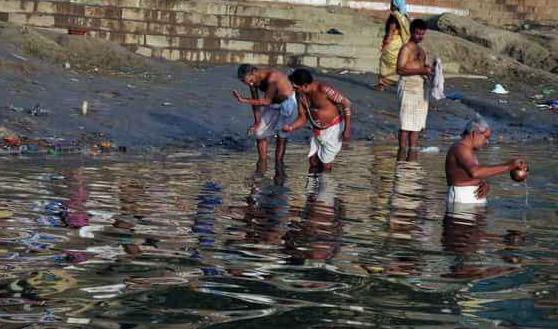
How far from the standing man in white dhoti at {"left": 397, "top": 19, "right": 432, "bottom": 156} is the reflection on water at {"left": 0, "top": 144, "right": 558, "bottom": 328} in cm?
220

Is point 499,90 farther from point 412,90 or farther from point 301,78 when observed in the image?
point 301,78

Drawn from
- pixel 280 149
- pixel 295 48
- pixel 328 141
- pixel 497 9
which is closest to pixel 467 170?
pixel 328 141

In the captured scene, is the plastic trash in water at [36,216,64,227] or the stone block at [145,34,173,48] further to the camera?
the stone block at [145,34,173,48]

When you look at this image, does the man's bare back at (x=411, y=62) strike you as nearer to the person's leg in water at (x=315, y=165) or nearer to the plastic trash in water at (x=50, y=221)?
the person's leg in water at (x=315, y=165)

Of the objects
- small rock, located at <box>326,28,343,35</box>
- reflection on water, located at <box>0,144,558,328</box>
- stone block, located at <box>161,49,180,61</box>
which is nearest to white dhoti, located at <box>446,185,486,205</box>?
reflection on water, located at <box>0,144,558,328</box>

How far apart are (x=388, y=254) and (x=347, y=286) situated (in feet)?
3.97

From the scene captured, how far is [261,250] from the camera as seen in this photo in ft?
26.6

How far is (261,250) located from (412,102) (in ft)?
24.8

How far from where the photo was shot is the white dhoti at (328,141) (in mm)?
13117

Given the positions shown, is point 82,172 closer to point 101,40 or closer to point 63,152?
point 63,152

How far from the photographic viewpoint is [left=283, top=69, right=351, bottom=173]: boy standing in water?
12961 millimetres

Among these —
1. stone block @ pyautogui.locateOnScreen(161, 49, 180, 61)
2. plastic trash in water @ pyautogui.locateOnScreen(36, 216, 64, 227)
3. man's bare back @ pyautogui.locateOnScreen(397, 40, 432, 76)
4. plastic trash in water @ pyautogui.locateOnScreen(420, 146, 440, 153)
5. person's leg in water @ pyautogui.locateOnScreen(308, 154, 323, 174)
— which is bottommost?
plastic trash in water @ pyautogui.locateOnScreen(420, 146, 440, 153)

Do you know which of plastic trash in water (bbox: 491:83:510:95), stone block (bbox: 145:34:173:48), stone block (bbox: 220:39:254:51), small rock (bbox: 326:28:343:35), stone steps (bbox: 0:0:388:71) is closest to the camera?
stone steps (bbox: 0:0:388:71)

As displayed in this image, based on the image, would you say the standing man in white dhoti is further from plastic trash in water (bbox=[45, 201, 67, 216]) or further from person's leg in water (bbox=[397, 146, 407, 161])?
plastic trash in water (bbox=[45, 201, 67, 216])
